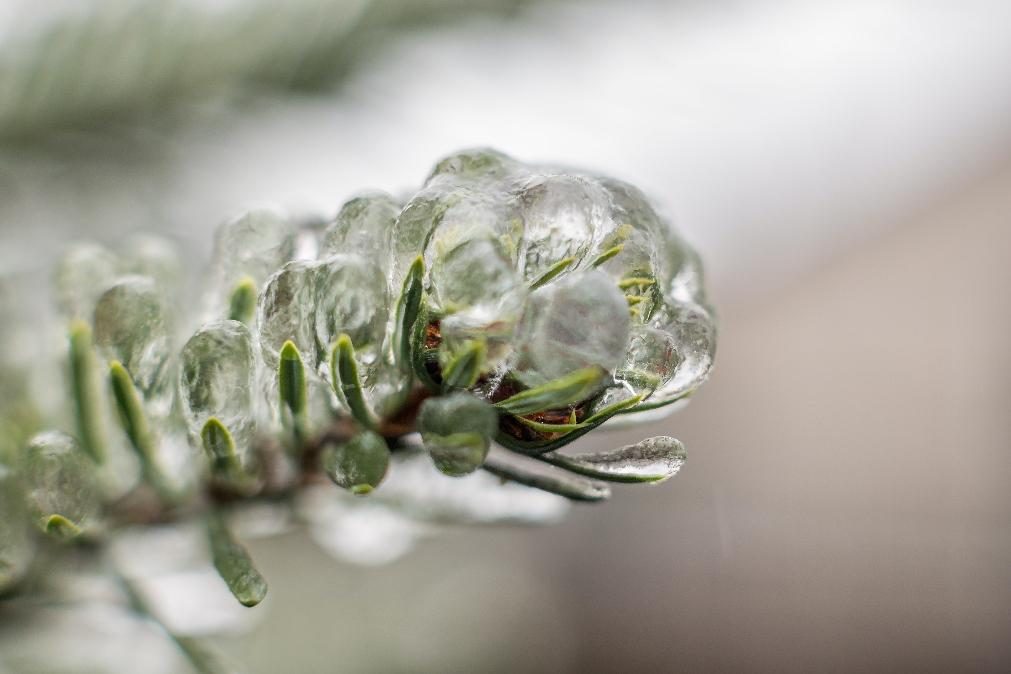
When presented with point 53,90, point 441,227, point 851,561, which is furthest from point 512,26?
point 851,561

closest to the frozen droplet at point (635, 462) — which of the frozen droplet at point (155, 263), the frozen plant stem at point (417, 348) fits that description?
the frozen plant stem at point (417, 348)

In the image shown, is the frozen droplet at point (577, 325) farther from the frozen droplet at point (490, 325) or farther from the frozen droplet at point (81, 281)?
the frozen droplet at point (81, 281)

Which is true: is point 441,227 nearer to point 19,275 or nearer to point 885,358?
point 19,275

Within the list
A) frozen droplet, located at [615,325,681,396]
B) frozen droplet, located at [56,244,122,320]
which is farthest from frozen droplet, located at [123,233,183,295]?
frozen droplet, located at [615,325,681,396]

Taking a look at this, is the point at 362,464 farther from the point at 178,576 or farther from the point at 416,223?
the point at 178,576

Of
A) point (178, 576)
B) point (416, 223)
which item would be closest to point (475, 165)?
point (416, 223)

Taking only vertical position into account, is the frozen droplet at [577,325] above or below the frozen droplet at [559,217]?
below

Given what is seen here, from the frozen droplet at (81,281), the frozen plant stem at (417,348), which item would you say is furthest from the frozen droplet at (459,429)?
the frozen droplet at (81,281)
